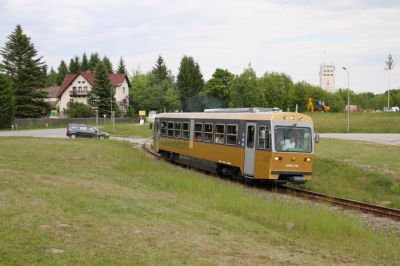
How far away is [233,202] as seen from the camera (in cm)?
1416

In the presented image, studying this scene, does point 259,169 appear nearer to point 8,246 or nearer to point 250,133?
point 250,133

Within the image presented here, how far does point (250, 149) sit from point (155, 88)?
318 ft

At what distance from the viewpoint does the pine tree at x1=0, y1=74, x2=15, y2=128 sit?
68.6m

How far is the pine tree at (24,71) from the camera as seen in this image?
252ft

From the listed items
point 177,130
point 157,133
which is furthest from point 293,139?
point 157,133

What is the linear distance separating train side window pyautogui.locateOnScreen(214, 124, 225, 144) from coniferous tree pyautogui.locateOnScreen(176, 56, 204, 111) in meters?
104

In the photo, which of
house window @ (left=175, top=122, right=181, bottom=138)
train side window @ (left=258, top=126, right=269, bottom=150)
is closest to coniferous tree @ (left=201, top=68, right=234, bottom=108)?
house window @ (left=175, top=122, right=181, bottom=138)

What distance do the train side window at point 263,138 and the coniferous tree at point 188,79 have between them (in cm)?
10724

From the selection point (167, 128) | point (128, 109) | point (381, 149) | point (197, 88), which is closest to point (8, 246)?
point (167, 128)

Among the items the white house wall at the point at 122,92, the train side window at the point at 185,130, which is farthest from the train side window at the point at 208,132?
the white house wall at the point at 122,92

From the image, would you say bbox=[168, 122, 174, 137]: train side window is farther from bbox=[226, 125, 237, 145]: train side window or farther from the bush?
the bush

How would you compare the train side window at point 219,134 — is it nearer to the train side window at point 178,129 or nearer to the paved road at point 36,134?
the train side window at point 178,129

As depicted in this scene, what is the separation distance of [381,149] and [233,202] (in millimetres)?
21794

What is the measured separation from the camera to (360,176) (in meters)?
23.2
